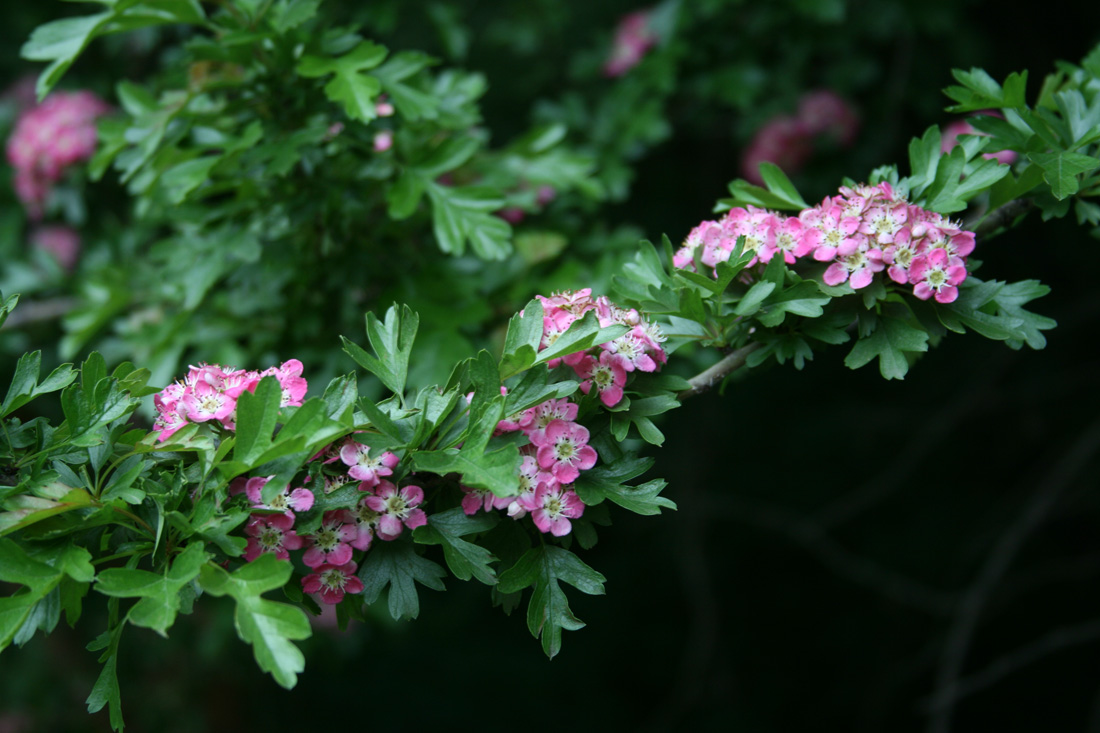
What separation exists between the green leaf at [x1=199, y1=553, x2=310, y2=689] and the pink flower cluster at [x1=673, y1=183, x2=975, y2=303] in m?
0.64

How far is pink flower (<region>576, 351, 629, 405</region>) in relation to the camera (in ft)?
3.23

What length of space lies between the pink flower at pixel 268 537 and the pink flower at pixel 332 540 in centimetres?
2

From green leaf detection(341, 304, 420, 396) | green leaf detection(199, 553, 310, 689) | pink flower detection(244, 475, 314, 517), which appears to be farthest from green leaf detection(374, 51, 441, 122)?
green leaf detection(199, 553, 310, 689)

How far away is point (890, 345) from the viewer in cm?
103

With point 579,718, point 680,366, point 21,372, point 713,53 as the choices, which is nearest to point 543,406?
point 21,372

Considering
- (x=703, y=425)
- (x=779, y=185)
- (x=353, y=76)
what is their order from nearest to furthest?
(x=779, y=185) < (x=353, y=76) < (x=703, y=425)

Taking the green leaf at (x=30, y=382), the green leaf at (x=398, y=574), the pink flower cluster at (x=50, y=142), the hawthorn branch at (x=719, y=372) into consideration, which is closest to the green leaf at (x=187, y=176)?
the green leaf at (x=30, y=382)

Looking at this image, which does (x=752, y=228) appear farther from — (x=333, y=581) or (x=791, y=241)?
(x=333, y=581)

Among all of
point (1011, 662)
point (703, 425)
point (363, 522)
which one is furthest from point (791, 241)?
point (703, 425)

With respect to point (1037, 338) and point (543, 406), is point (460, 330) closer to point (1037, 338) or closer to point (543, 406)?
point (543, 406)

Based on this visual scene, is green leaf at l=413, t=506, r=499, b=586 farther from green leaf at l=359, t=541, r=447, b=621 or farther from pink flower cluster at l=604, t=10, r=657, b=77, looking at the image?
pink flower cluster at l=604, t=10, r=657, b=77

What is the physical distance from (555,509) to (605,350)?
0.62 ft

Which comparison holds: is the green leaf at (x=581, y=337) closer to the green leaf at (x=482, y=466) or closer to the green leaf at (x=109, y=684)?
the green leaf at (x=482, y=466)

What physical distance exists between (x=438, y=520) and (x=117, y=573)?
0.31 meters
